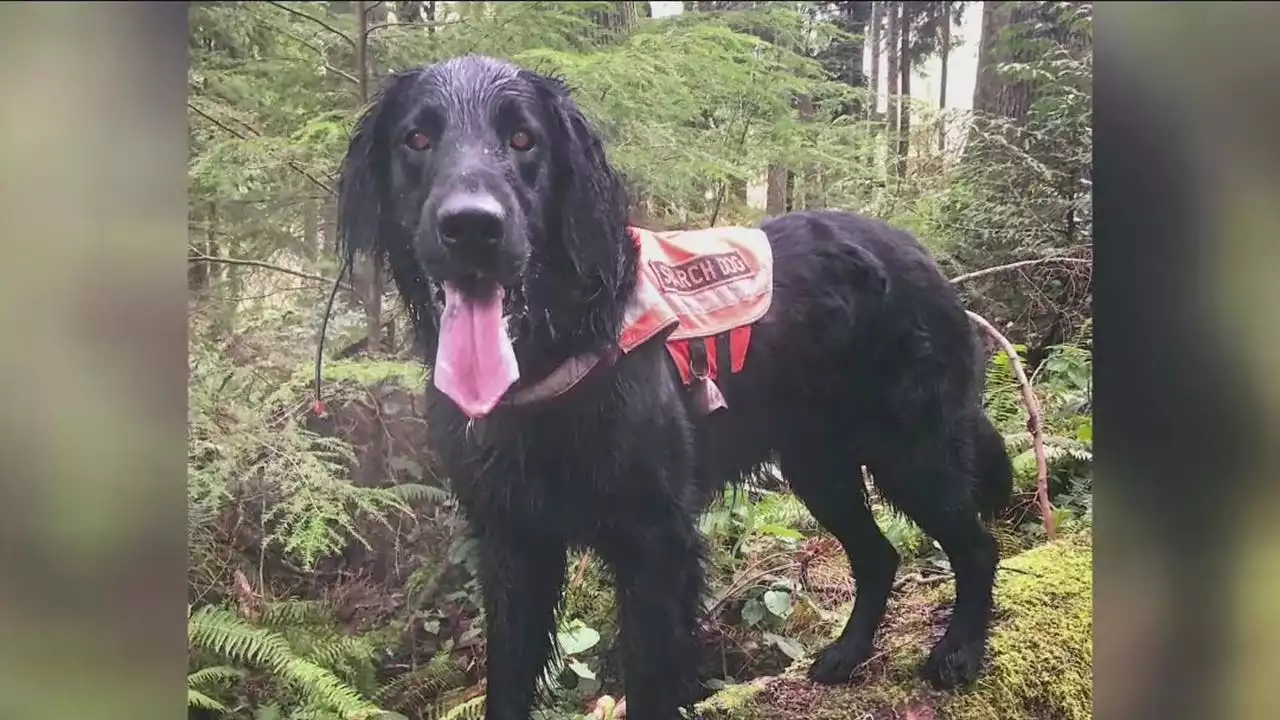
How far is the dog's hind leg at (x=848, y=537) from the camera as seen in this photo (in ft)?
5.47

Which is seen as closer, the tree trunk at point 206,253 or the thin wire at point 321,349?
the tree trunk at point 206,253

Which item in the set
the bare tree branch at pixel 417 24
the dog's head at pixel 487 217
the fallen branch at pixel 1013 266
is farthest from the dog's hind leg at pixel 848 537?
the bare tree branch at pixel 417 24

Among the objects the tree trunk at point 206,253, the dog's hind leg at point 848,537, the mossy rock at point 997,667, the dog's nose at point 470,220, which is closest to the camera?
the dog's nose at point 470,220

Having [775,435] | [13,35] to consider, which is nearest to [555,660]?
[775,435]

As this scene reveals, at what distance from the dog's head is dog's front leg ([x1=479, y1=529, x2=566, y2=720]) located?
0.30 meters

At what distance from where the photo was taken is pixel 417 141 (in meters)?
1.44

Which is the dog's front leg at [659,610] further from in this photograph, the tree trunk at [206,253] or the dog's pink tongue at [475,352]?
the tree trunk at [206,253]

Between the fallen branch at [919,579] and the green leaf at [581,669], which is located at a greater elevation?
the fallen branch at [919,579]

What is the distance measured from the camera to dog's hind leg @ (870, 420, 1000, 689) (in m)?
1.67

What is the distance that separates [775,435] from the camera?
5.61ft

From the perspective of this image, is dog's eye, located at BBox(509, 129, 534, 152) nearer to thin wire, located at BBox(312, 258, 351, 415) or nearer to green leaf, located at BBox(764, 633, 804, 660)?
thin wire, located at BBox(312, 258, 351, 415)

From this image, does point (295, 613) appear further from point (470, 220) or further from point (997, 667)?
point (997, 667)

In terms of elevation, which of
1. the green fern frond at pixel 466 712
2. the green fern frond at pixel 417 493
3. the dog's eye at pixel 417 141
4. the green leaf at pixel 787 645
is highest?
the dog's eye at pixel 417 141

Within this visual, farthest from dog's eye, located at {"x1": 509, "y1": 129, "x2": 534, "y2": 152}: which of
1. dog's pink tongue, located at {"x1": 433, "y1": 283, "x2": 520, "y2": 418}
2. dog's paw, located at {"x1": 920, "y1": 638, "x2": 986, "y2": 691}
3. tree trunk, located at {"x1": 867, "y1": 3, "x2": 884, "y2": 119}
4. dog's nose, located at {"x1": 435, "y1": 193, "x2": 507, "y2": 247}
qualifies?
dog's paw, located at {"x1": 920, "y1": 638, "x2": 986, "y2": 691}
